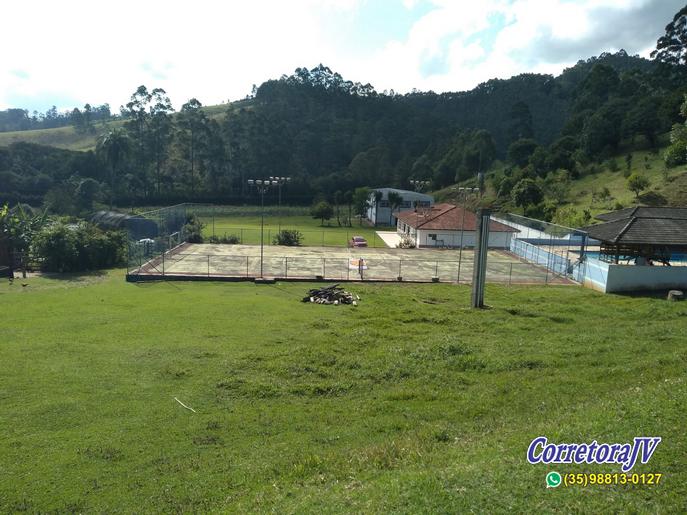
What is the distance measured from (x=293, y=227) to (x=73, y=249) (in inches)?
1356

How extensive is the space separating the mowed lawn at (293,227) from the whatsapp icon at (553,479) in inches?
1686

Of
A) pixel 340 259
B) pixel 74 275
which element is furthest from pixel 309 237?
pixel 74 275

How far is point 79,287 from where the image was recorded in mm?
29031

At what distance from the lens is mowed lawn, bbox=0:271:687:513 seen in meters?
8.73

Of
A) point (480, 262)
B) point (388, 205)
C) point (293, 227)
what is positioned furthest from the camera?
point (388, 205)

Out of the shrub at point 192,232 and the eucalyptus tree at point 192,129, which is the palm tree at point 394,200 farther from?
the eucalyptus tree at point 192,129

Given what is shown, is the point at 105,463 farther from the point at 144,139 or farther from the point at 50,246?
the point at 144,139

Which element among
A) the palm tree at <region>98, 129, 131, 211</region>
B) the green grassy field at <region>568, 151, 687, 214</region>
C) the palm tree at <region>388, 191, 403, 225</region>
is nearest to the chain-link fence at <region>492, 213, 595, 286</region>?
the green grassy field at <region>568, 151, 687, 214</region>

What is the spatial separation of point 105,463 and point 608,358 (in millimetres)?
14839

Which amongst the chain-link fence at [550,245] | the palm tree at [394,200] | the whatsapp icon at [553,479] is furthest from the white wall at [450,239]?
the whatsapp icon at [553,479]

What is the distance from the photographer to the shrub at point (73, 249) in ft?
113

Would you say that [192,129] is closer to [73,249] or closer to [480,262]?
[73,249]

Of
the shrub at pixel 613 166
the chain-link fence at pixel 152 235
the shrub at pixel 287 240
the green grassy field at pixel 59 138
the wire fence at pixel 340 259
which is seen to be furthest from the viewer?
the green grassy field at pixel 59 138

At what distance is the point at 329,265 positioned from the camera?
1462 inches
